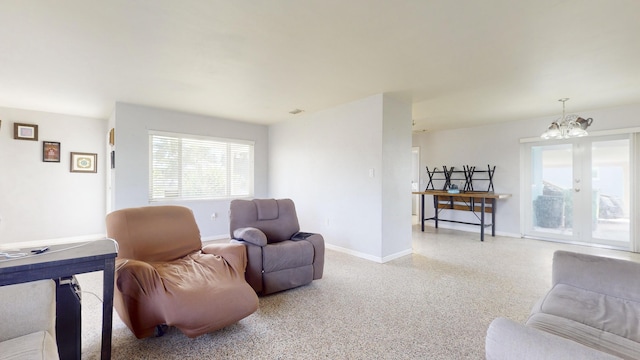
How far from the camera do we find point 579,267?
1844mm

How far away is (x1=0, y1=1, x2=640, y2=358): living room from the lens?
82.2 inches

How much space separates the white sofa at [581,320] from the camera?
0.94 metres

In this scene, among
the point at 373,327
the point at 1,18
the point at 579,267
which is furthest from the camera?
the point at 373,327

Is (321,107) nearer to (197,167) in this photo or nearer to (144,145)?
(197,167)

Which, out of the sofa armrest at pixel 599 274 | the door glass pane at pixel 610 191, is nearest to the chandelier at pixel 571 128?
the door glass pane at pixel 610 191

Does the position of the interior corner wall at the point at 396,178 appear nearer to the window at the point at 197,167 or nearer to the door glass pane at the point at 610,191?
the window at the point at 197,167

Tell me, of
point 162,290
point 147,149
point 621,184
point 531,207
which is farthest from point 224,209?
point 621,184

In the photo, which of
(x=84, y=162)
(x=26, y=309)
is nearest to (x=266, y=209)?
(x=26, y=309)

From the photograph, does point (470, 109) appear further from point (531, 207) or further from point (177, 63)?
point (177, 63)

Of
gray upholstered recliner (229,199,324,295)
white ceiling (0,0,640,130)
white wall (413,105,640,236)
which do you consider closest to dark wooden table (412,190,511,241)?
white wall (413,105,640,236)

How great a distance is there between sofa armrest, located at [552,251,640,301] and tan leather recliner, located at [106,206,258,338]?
83.6 inches

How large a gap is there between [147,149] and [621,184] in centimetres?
748

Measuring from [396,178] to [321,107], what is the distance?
5.25 ft

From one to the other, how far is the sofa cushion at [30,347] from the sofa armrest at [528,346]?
5.63 ft
